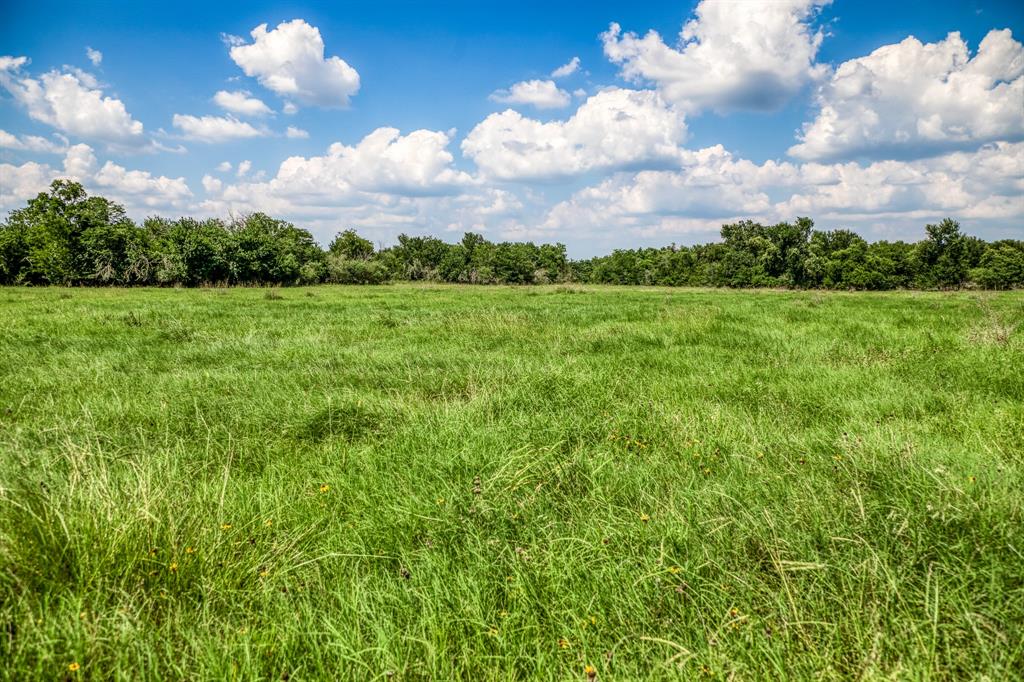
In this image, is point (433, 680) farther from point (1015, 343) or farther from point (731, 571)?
point (1015, 343)

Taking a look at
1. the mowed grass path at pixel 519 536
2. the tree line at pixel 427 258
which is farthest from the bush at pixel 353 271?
the mowed grass path at pixel 519 536

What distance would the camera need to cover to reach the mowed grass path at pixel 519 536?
2076 mm

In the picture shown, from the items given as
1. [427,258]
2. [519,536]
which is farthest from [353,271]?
[519,536]

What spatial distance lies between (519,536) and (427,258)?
9302 centimetres

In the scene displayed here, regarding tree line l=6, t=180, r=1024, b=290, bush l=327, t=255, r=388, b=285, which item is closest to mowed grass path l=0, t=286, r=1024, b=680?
tree line l=6, t=180, r=1024, b=290

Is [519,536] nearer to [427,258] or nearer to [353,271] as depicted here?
[353,271]

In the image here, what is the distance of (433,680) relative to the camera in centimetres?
198

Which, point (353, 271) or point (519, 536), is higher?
point (353, 271)

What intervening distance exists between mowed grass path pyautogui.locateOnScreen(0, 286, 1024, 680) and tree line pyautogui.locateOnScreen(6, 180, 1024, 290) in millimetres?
53902

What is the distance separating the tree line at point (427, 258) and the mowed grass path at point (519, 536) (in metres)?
53.9

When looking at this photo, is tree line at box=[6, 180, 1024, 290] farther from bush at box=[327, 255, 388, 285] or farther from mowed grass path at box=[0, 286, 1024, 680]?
mowed grass path at box=[0, 286, 1024, 680]

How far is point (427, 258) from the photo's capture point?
9300 cm

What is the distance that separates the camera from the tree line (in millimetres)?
47219

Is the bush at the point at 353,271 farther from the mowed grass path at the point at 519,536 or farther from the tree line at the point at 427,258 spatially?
the mowed grass path at the point at 519,536
